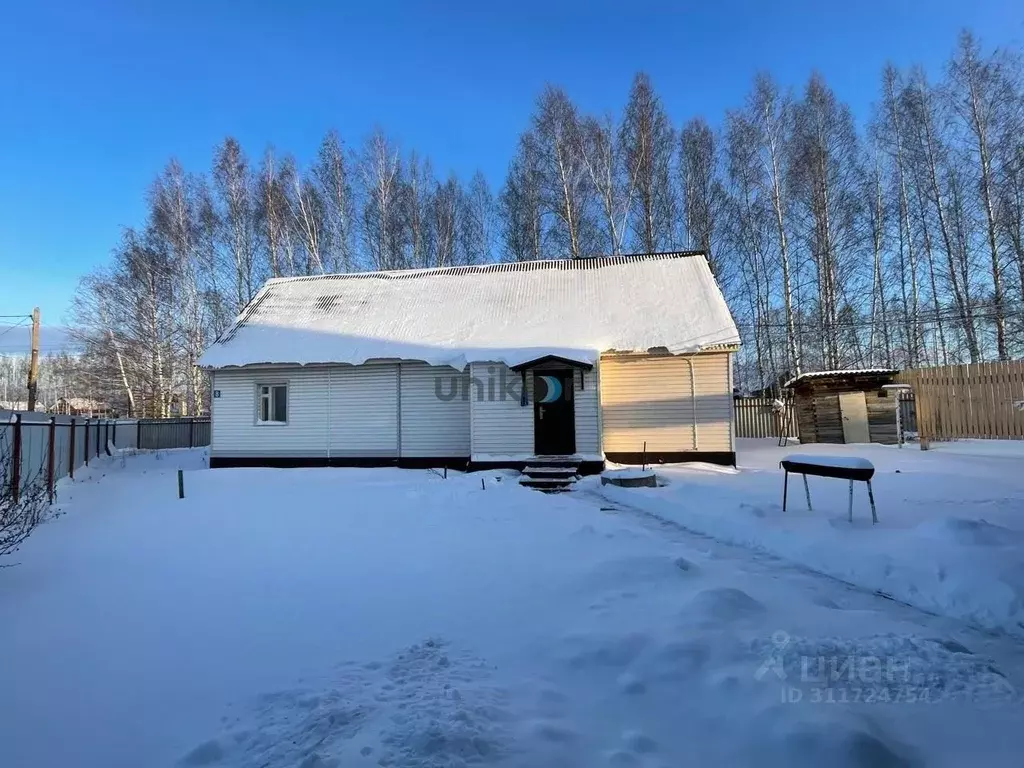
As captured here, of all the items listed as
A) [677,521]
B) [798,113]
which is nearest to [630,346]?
[677,521]

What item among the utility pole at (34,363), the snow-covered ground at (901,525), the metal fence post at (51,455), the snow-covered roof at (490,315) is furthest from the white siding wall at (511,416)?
the utility pole at (34,363)

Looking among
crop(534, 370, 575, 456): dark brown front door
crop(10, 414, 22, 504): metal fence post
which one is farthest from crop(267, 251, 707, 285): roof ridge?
crop(10, 414, 22, 504): metal fence post

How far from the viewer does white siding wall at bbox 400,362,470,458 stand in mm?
14250

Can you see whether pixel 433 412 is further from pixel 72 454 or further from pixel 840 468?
pixel 840 468

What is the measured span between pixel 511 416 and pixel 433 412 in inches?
92.9

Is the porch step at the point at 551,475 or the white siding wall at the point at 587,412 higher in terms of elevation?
the white siding wall at the point at 587,412

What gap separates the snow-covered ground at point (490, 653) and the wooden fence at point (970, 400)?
966 centimetres

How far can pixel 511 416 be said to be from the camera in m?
13.2

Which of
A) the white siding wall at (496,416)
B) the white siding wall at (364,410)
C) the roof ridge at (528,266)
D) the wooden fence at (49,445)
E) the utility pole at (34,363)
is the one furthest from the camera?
the utility pole at (34,363)

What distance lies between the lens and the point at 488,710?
2533 mm

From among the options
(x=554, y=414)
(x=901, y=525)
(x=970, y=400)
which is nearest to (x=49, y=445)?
(x=554, y=414)

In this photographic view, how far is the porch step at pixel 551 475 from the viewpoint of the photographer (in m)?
11.0

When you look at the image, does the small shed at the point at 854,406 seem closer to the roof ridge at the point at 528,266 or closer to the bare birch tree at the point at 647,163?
the roof ridge at the point at 528,266

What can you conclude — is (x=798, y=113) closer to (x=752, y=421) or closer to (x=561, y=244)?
(x=561, y=244)
